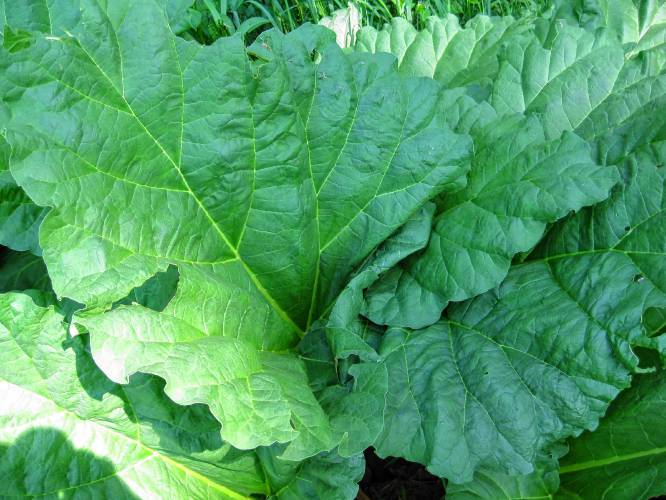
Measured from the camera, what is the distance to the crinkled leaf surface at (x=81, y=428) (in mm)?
1647

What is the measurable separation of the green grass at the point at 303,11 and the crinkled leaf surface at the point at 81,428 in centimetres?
188

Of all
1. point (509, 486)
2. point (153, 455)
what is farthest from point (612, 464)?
point (153, 455)

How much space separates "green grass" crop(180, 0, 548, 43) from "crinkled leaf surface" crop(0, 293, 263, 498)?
6.18ft

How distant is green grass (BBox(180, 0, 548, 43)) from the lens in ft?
10.4

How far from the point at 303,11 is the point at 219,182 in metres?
1.94

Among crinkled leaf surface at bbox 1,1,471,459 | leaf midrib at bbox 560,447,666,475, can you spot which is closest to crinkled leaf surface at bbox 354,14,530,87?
crinkled leaf surface at bbox 1,1,471,459

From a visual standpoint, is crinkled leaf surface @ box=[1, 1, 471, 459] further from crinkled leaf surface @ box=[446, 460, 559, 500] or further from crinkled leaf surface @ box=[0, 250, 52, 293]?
crinkled leaf surface @ box=[0, 250, 52, 293]

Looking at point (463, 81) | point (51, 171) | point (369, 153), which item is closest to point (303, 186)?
point (369, 153)

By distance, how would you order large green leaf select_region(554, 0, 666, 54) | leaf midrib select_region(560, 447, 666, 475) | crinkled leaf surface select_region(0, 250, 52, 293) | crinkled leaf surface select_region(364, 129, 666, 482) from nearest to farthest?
crinkled leaf surface select_region(364, 129, 666, 482)
leaf midrib select_region(560, 447, 666, 475)
crinkled leaf surface select_region(0, 250, 52, 293)
large green leaf select_region(554, 0, 666, 54)

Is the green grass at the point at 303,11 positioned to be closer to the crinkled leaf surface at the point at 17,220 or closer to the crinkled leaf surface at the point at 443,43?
the crinkled leaf surface at the point at 443,43

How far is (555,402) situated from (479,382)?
0.59 ft

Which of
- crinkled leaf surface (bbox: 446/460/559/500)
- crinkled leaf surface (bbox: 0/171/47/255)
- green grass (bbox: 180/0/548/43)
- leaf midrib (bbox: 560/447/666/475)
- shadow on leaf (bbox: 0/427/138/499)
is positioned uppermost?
green grass (bbox: 180/0/548/43)

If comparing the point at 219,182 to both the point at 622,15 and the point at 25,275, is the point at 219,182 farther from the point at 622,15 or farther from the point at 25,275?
the point at 622,15

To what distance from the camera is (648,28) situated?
223 centimetres
